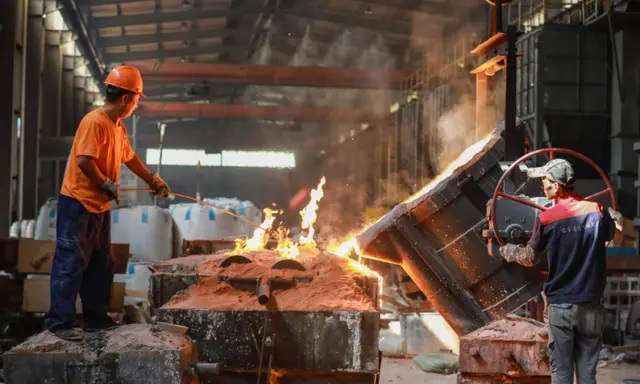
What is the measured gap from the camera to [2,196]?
9688 mm

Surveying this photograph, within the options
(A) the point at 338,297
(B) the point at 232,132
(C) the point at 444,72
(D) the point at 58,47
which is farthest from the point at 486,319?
(B) the point at 232,132

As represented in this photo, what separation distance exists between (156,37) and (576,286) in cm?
1678

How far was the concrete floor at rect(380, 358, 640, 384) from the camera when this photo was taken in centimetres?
704

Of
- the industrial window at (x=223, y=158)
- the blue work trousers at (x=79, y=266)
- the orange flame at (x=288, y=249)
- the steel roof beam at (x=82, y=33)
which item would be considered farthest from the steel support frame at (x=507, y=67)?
the industrial window at (x=223, y=158)

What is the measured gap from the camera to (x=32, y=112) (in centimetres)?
1294

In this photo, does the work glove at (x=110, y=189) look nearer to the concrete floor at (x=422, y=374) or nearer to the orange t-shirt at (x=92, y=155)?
the orange t-shirt at (x=92, y=155)

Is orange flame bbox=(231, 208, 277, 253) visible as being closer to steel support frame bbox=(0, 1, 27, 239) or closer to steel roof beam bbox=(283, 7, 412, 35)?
steel support frame bbox=(0, 1, 27, 239)

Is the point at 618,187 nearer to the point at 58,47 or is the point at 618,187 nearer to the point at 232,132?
the point at 58,47

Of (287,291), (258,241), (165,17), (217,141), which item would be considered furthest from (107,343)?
(217,141)

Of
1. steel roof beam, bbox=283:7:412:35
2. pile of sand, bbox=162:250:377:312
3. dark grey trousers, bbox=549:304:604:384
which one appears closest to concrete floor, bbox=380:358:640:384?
pile of sand, bbox=162:250:377:312

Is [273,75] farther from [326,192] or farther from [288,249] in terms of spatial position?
[288,249]

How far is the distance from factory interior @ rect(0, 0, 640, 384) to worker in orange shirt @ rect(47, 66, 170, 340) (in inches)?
0.7

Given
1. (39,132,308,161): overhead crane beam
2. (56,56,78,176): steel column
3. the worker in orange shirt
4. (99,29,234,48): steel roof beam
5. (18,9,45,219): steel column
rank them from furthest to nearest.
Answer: (39,132,308,161): overhead crane beam → (99,29,234,48): steel roof beam → (56,56,78,176): steel column → (18,9,45,219): steel column → the worker in orange shirt

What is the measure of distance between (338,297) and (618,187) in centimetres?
1128
